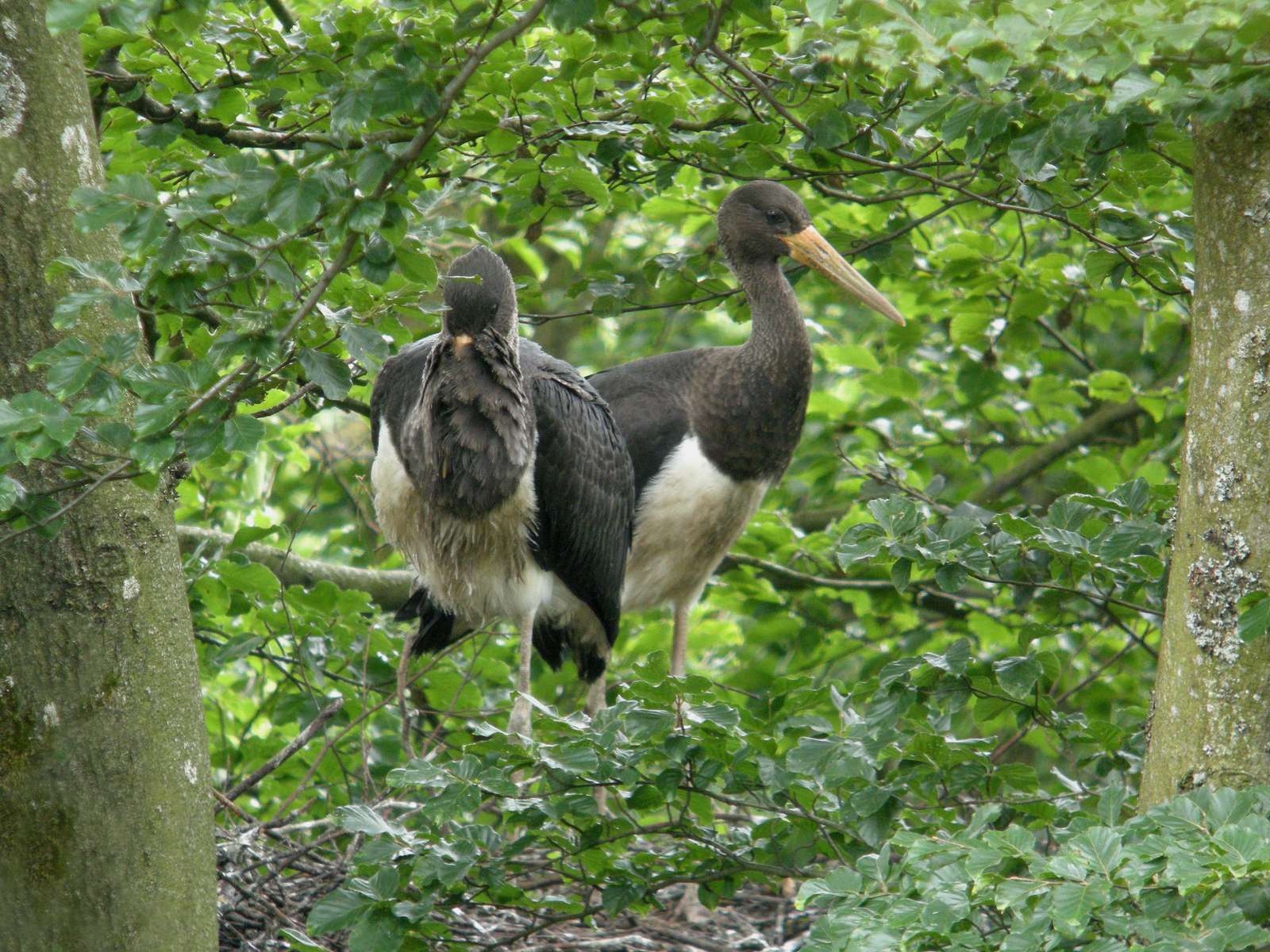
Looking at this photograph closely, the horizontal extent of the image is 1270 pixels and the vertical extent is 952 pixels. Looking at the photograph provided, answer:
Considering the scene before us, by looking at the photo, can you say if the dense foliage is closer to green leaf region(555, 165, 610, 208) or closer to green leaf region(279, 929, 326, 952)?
green leaf region(555, 165, 610, 208)

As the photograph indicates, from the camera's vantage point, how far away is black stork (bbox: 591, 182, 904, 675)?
530 cm

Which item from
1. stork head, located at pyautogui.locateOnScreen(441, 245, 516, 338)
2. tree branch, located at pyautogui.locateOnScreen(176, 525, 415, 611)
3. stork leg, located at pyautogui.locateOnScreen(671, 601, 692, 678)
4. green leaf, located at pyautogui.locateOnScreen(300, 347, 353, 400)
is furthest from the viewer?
stork leg, located at pyautogui.locateOnScreen(671, 601, 692, 678)

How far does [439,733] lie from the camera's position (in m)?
4.62

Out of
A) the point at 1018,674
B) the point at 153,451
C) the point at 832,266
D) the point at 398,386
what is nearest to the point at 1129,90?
the point at 1018,674

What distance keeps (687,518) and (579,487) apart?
70cm

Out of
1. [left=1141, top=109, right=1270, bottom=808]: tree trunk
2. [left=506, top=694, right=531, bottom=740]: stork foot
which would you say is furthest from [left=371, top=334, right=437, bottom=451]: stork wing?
[left=1141, top=109, right=1270, bottom=808]: tree trunk

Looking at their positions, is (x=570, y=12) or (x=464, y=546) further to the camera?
(x=464, y=546)

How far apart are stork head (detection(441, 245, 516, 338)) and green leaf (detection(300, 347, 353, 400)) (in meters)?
1.60

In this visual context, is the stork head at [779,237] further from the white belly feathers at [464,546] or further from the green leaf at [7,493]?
the green leaf at [7,493]

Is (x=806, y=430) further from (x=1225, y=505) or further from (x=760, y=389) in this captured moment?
(x=1225, y=505)

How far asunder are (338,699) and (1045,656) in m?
1.75

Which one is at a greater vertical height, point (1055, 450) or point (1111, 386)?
point (1111, 386)

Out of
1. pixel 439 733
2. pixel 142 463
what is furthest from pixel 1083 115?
pixel 439 733

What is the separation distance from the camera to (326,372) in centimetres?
232
